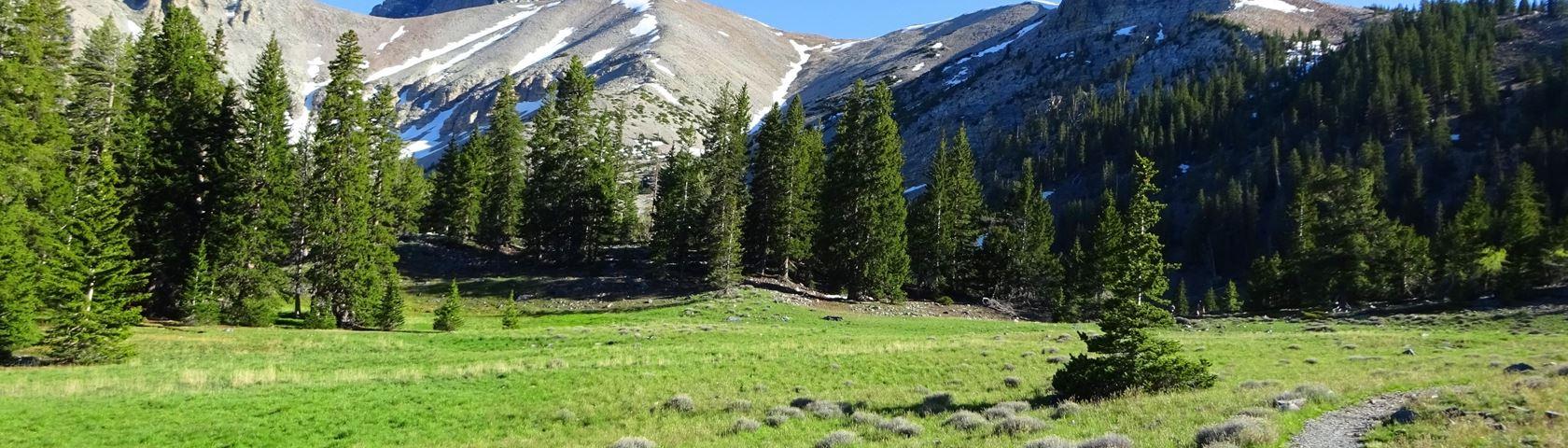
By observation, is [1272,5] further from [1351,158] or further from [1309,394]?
[1309,394]

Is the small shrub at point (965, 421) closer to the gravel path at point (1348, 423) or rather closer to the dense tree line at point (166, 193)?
the gravel path at point (1348, 423)

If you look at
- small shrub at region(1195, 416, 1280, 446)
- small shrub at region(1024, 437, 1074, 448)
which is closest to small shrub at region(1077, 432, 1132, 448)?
small shrub at region(1024, 437, 1074, 448)

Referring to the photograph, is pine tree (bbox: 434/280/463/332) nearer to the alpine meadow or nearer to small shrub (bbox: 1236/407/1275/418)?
the alpine meadow

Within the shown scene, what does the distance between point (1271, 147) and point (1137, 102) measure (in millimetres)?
33729

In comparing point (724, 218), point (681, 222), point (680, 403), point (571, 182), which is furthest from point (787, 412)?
point (571, 182)

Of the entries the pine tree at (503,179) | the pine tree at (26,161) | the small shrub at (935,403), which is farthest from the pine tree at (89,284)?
the pine tree at (503,179)

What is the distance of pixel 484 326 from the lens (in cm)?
3869

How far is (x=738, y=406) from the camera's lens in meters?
18.0

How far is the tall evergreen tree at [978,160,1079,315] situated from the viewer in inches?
2291

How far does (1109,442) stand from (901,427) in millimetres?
4402

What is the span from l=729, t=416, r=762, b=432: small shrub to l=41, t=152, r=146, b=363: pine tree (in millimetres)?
23171

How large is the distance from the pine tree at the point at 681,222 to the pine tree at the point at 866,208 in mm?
9371

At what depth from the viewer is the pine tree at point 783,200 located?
5256 cm

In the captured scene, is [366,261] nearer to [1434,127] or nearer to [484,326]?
[484,326]
